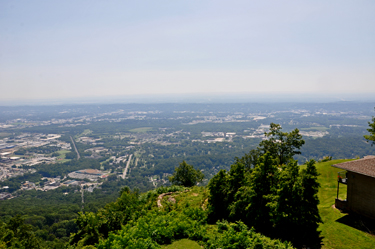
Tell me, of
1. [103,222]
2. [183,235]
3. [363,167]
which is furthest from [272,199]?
[103,222]

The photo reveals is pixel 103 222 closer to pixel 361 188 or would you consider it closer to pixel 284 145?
pixel 361 188

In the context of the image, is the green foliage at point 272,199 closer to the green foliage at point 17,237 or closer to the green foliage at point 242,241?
the green foliage at point 242,241

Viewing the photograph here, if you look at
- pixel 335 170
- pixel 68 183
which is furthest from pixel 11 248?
pixel 68 183

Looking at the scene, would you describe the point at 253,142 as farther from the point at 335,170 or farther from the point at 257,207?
the point at 257,207

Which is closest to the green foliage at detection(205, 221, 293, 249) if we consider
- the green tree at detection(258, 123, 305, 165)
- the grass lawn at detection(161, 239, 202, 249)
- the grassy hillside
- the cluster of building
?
the grass lawn at detection(161, 239, 202, 249)

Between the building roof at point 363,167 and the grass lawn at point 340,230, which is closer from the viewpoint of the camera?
the grass lawn at point 340,230

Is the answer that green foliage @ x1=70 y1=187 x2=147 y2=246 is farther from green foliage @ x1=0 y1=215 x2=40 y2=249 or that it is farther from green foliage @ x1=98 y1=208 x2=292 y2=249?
green foliage @ x1=0 y1=215 x2=40 y2=249

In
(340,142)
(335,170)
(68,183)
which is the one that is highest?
(335,170)

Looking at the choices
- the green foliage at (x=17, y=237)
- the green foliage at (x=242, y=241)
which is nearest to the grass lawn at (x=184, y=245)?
the green foliage at (x=242, y=241)
